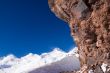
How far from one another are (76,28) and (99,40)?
8.50 feet

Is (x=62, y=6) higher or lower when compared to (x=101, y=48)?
higher

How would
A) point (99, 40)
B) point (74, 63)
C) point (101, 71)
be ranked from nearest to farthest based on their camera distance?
point (101, 71) < point (99, 40) < point (74, 63)

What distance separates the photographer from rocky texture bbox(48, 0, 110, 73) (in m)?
19.2

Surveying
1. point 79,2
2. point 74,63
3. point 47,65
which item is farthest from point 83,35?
point 47,65

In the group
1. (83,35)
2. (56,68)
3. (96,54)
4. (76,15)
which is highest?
(56,68)

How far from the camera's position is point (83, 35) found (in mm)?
20984

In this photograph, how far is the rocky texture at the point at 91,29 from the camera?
19.2 metres

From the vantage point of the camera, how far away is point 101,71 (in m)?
18.5

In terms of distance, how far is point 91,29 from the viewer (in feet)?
66.5

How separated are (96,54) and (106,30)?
1857 mm

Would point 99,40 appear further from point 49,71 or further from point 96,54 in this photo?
point 49,71

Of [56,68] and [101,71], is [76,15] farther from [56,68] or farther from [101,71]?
[56,68]

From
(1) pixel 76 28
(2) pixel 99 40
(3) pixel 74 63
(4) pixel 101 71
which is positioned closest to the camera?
(4) pixel 101 71

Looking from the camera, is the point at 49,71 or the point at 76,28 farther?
the point at 49,71
